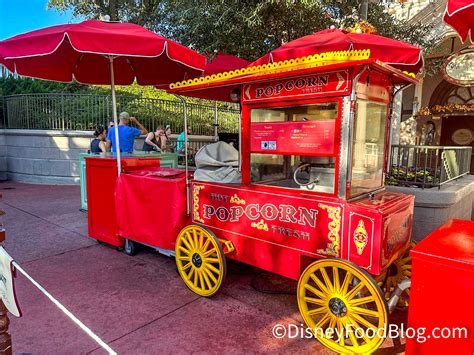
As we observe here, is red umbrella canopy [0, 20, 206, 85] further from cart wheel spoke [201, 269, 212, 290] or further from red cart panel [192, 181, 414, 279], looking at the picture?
cart wheel spoke [201, 269, 212, 290]

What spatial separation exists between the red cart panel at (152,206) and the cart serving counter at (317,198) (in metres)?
0.30

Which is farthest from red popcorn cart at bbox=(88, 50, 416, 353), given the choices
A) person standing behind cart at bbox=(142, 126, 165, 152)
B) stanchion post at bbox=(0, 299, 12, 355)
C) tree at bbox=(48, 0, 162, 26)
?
tree at bbox=(48, 0, 162, 26)

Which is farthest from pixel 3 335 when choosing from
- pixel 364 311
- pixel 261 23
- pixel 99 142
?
pixel 261 23

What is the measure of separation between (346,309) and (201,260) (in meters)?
1.48

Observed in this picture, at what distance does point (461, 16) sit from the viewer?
2.97 metres

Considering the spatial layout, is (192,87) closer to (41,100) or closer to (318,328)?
(318,328)

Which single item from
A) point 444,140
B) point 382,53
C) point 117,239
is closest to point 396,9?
point 444,140

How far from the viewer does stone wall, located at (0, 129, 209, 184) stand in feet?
34.8

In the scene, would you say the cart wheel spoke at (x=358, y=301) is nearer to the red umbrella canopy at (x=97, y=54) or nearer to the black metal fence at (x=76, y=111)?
the red umbrella canopy at (x=97, y=54)

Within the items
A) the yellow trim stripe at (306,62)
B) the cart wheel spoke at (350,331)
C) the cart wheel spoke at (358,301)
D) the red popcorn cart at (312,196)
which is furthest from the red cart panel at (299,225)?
the yellow trim stripe at (306,62)

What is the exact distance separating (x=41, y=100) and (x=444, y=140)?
45.6ft

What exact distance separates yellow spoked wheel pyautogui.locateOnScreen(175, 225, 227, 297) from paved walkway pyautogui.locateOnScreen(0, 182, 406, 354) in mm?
141

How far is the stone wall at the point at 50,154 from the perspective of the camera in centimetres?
1061

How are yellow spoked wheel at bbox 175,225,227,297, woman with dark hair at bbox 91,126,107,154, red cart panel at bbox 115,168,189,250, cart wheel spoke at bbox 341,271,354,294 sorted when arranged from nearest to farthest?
cart wheel spoke at bbox 341,271,354,294 → yellow spoked wheel at bbox 175,225,227,297 → red cart panel at bbox 115,168,189,250 → woman with dark hair at bbox 91,126,107,154
